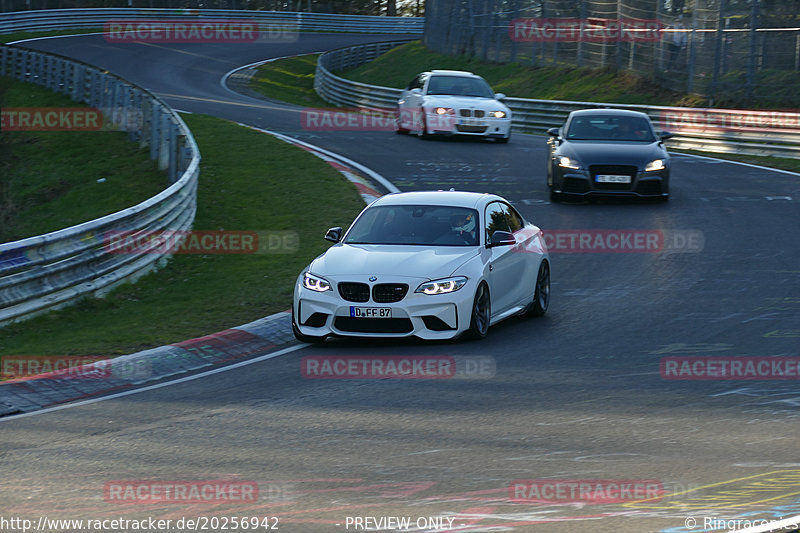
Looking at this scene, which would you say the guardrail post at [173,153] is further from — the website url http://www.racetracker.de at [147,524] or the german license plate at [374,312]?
the website url http://www.racetracker.de at [147,524]

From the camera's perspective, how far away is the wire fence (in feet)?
104

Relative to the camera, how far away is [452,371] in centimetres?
981

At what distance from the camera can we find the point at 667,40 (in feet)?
119

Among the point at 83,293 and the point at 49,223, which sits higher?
the point at 83,293

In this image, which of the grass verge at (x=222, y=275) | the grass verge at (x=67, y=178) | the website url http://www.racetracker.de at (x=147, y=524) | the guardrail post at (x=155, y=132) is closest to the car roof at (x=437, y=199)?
the grass verge at (x=222, y=275)

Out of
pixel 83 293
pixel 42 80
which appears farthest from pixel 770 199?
pixel 42 80

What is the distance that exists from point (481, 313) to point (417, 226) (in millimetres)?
1345

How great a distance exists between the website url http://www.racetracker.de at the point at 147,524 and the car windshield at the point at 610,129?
15602 millimetres

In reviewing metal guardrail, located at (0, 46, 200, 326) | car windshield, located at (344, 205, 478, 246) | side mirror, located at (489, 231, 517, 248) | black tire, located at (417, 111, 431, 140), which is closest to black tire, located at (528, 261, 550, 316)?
side mirror, located at (489, 231, 517, 248)

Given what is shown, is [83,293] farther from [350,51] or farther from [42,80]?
[350,51]

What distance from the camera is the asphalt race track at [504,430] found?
6.22 meters

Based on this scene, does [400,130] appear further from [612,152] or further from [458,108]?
[612,152]

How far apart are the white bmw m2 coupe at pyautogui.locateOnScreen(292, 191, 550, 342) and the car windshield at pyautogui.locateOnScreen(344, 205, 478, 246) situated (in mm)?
10

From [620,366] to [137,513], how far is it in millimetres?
4963
